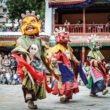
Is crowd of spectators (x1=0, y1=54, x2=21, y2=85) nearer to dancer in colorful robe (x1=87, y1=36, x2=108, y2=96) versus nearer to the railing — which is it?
the railing

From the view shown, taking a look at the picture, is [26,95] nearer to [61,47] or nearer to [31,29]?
[31,29]

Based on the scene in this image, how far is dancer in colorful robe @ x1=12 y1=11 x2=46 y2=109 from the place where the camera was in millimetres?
7761

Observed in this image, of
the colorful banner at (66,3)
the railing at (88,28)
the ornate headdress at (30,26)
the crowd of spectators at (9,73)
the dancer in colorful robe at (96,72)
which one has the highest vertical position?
the colorful banner at (66,3)

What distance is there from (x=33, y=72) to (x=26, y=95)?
1.81 feet

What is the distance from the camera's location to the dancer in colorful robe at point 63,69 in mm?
9594

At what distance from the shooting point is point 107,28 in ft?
86.0

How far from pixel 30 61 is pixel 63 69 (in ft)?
6.12

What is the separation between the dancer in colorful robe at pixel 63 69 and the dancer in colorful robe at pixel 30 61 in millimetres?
1384

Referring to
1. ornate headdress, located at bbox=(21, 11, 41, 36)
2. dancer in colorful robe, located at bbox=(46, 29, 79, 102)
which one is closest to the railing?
dancer in colorful robe, located at bbox=(46, 29, 79, 102)

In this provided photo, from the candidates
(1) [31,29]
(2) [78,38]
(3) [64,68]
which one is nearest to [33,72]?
(1) [31,29]

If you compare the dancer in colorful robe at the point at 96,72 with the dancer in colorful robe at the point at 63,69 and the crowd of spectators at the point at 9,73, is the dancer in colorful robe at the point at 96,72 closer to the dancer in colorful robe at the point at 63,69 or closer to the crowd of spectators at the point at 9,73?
the dancer in colorful robe at the point at 63,69

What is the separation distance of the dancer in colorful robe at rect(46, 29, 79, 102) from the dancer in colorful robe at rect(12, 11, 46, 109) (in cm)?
138

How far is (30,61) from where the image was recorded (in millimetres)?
7957

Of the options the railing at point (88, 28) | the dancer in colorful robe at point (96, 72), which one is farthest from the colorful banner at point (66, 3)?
the dancer in colorful robe at point (96, 72)
